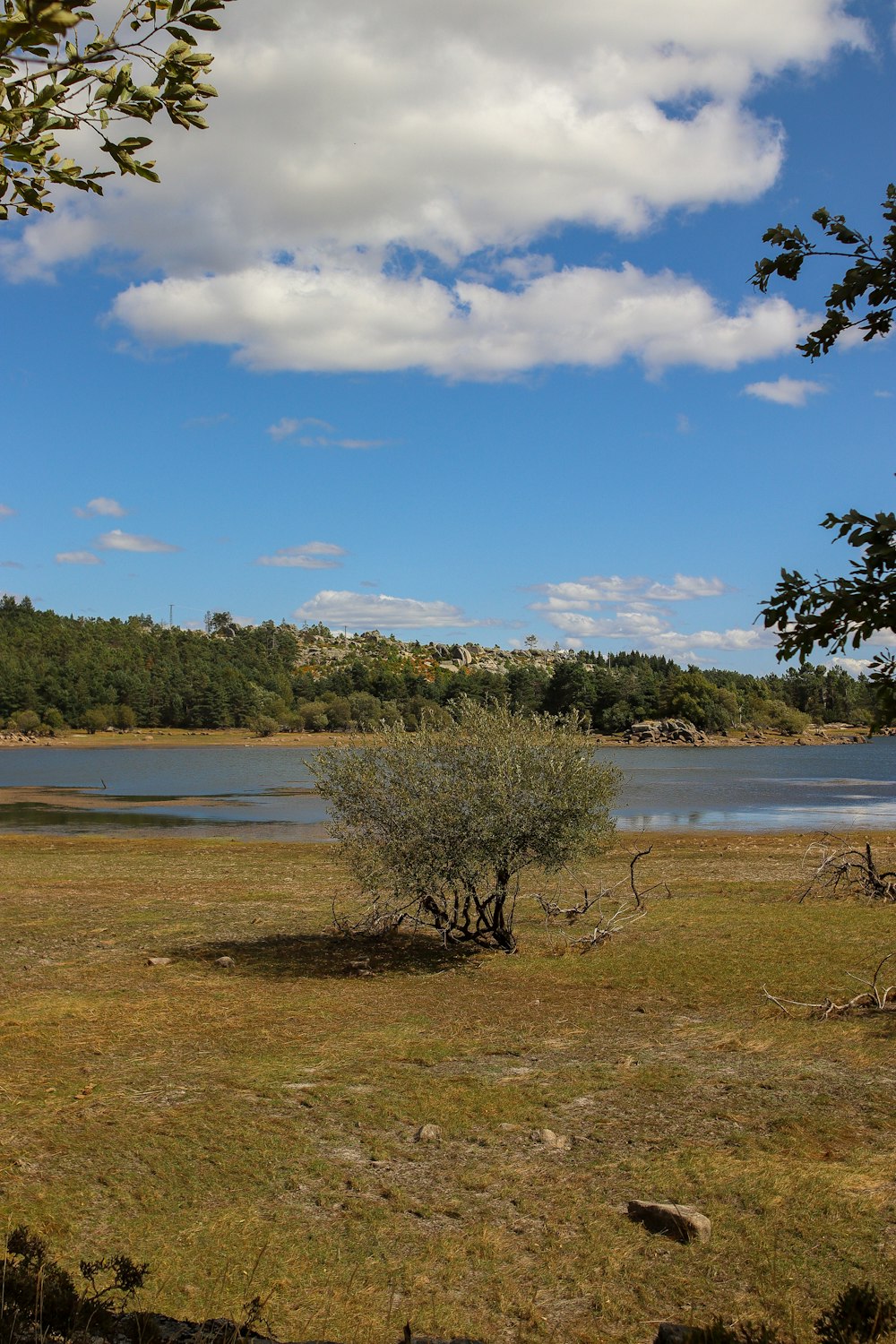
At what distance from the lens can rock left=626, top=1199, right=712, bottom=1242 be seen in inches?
308

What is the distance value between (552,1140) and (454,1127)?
110cm

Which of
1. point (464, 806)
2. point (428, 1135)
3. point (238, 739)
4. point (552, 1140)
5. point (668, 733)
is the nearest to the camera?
point (552, 1140)

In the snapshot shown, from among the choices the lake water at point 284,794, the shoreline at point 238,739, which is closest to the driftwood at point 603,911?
the lake water at point 284,794

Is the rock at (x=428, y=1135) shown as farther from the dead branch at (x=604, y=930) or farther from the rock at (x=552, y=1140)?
the dead branch at (x=604, y=930)

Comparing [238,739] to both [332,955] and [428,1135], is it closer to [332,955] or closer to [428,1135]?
[332,955]

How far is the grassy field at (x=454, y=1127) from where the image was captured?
726 centimetres

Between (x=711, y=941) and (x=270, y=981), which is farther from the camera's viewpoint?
(x=711, y=941)

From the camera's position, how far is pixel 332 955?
1984 centimetres

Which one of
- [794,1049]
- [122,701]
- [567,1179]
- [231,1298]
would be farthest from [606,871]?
[122,701]

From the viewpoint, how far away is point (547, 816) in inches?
742

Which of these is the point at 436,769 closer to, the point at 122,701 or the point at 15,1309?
the point at 15,1309

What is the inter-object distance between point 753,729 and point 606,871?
527 ft

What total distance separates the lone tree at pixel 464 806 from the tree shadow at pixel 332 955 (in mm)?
844

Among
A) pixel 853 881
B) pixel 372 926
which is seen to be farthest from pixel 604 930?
pixel 853 881
